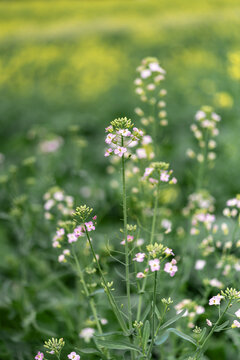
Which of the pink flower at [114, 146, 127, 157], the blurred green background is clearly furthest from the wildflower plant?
the blurred green background

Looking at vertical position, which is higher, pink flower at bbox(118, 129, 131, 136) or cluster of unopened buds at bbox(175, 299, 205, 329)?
pink flower at bbox(118, 129, 131, 136)

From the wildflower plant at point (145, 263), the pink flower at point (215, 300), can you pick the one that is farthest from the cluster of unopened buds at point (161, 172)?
the pink flower at point (215, 300)

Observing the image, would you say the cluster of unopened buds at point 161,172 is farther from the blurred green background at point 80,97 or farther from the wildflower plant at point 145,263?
the blurred green background at point 80,97

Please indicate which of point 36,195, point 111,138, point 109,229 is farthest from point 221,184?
point 111,138

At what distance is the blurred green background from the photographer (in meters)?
2.03

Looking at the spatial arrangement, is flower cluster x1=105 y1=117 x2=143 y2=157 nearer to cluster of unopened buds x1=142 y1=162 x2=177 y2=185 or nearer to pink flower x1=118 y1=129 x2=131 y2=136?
pink flower x1=118 y1=129 x2=131 y2=136

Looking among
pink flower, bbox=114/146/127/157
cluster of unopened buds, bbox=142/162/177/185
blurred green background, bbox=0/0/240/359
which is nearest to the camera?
pink flower, bbox=114/146/127/157

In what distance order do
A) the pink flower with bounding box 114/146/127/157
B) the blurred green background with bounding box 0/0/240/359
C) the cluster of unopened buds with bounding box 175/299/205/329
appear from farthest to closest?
the blurred green background with bounding box 0/0/240/359
the cluster of unopened buds with bounding box 175/299/205/329
the pink flower with bounding box 114/146/127/157

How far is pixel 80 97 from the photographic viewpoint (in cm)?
438

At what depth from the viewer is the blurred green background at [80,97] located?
2.03 metres

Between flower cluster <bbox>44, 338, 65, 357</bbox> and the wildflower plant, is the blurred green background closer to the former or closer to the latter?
the wildflower plant

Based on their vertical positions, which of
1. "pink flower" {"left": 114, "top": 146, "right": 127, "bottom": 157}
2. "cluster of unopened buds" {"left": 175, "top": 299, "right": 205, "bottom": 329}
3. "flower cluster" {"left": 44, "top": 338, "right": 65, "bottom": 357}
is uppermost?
"pink flower" {"left": 114, "top": 146, "right": 127, "bottom": 157}

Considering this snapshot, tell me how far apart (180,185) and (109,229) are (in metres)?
0.78

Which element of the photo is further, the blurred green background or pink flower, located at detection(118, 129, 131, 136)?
the blurred green background
